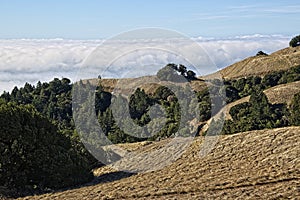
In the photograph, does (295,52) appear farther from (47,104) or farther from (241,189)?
(241,189)

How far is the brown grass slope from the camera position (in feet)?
89.8

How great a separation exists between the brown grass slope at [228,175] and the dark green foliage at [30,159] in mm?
2946

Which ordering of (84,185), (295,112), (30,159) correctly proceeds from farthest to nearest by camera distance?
(295,112) < (30,159) < (84,185)

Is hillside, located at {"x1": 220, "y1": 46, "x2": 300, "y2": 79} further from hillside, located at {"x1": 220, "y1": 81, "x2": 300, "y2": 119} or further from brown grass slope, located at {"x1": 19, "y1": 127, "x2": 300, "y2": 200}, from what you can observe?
brown grass slope, located at {"x1": 19, "y1": 127, "x2": 300, "y2": 200}

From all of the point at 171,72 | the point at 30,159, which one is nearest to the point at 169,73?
the point at 171,72

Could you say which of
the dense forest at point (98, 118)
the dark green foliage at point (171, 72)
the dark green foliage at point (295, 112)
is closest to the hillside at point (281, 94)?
the dense forest at point (98, 118)

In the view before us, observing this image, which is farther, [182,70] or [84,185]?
[182,70]

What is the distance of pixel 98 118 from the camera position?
9338 cm

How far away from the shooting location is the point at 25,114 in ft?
131

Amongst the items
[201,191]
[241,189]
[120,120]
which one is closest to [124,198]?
[201,191]

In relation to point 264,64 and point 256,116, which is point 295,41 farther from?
point 256,116

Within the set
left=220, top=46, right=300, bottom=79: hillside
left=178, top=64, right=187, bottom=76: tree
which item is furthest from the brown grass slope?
left=220, top=46, right=300, bottom=79: hillside

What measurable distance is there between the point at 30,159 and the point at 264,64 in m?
115

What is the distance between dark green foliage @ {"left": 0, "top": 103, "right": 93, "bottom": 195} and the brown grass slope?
2946 millimetres
